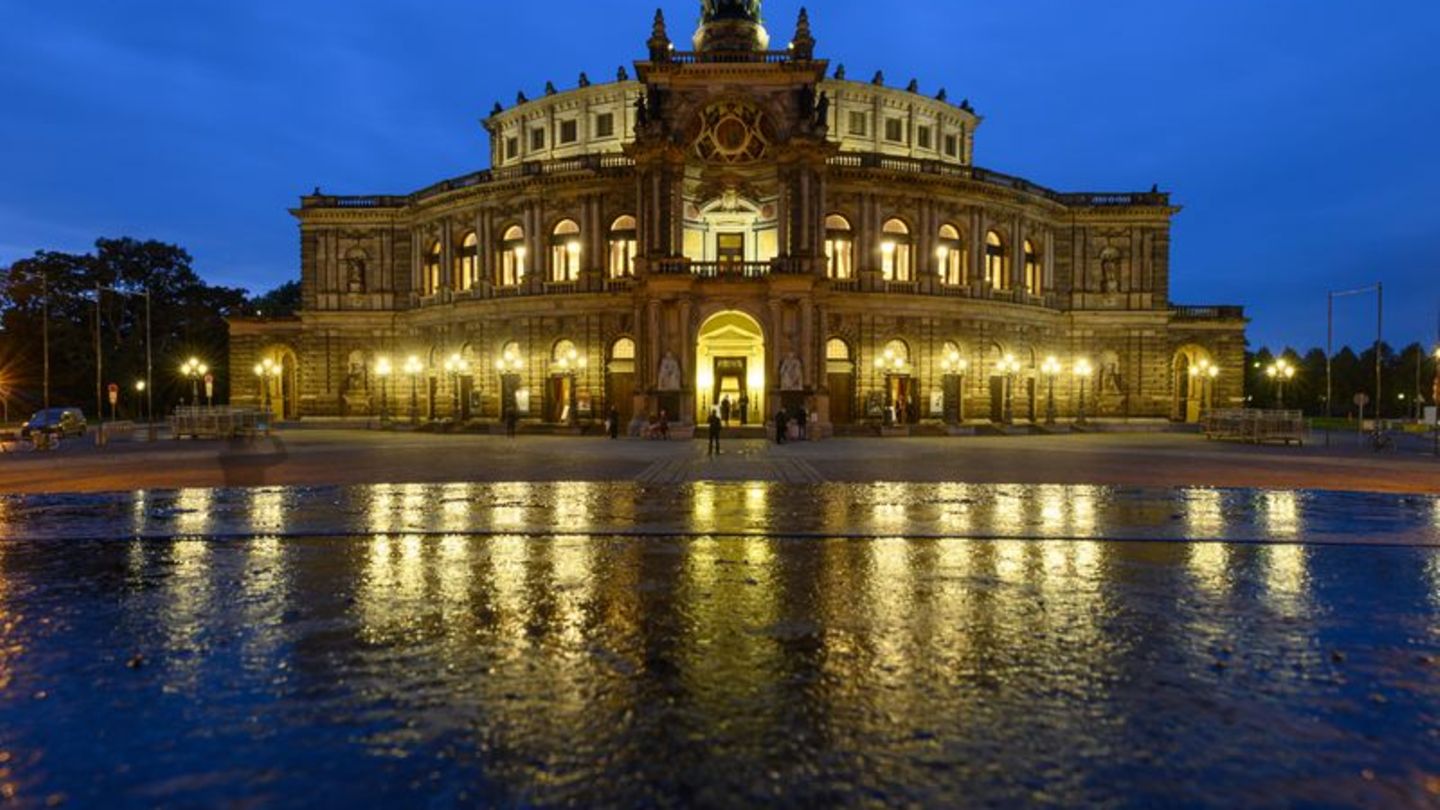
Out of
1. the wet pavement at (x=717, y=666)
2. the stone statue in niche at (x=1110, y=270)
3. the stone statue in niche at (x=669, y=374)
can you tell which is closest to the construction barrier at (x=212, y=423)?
the stone statue in niche at (x=669, y=374)

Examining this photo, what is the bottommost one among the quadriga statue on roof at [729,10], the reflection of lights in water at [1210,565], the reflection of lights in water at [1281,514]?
the reflection of lights in water at [1281,514]

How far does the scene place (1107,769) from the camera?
502cm

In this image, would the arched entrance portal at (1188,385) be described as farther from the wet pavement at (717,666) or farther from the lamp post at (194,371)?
the lamp post at (194,371)

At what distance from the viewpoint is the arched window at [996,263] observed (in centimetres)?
5075

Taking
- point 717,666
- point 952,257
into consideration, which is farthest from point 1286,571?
point 952,257

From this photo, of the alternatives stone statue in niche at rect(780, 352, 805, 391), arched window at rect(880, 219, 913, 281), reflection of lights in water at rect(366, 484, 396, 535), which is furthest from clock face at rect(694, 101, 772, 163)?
reflection of lights in water at rect(366, 484, 396, 535)

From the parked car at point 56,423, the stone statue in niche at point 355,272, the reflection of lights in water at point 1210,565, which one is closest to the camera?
the reflection of lights in water at point 1210,565

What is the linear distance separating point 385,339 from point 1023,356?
42921 mm

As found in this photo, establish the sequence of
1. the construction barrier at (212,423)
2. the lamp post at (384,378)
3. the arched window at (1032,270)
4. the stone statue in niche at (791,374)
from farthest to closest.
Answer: the lamp post at (384,378)
the arched window at (1032,270)
the construction barrier at (212,423)
the stone statue in niche at (791,374)

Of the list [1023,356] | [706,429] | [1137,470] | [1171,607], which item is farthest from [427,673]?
[1023,356]

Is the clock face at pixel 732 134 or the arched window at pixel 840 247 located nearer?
the clock face at pixel 732 134

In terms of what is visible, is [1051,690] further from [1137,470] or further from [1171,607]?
[1137,470]

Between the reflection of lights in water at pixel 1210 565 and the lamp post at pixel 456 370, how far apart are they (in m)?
46.3

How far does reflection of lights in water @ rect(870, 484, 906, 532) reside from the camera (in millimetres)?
14508
